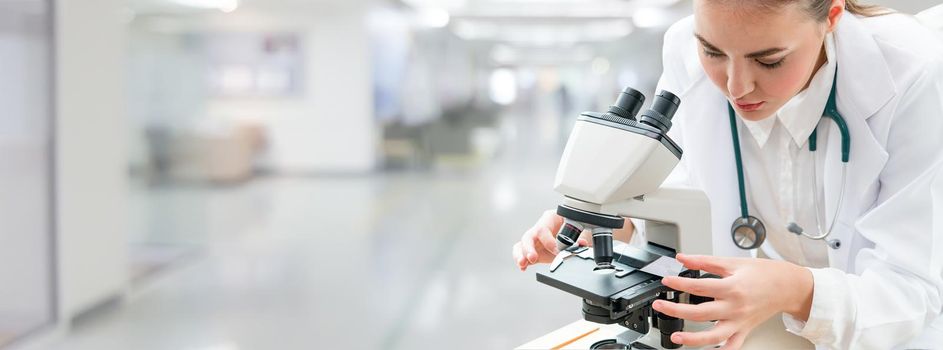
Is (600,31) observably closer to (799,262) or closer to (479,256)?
(479,256)

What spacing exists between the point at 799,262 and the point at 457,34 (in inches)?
303

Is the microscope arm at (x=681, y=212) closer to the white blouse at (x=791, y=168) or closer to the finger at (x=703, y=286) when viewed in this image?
the finger at (x=703, y=286)

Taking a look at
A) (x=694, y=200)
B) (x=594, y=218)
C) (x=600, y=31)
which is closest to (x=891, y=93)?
(x=694, y=200)

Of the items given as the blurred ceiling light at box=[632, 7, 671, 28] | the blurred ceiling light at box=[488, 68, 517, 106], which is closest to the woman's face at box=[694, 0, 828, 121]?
the blurred ceiling light at box=[632, 7, 671, 28]

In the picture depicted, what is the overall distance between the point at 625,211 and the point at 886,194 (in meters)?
0.41

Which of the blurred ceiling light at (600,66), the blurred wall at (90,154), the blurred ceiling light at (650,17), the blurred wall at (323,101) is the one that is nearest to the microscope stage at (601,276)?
the blurred wall at (90,154)

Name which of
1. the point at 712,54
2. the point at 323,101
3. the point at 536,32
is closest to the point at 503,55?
the point at 536,32

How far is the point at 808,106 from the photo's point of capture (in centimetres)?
98

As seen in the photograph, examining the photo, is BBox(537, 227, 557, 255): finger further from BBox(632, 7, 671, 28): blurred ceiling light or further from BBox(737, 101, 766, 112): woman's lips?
BBox(632, 7, 671, 28): blurred ceiling light

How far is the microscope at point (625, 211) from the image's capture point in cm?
77

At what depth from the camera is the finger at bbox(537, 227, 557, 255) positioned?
39.7 inches

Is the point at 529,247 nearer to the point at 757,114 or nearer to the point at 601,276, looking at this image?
the point at 601,276

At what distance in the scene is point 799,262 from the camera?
3.81 feet

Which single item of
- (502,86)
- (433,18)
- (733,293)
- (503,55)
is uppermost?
(433,18)
